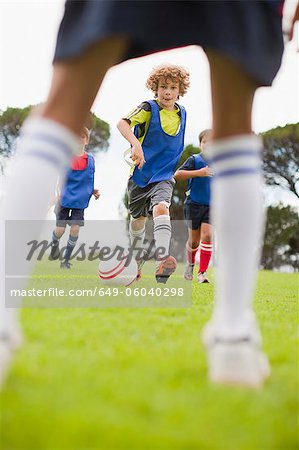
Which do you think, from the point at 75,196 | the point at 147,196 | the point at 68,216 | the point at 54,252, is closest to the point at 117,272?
the point at 147,196

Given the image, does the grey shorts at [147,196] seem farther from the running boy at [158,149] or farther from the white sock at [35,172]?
the white sock at [35,172]

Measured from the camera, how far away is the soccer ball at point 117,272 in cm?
504

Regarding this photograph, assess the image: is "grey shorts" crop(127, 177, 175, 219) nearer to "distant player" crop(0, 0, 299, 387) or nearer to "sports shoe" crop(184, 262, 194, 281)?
"sports shoe" crop(184, 262, 194, 281)

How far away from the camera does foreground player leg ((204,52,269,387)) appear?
4.54ft

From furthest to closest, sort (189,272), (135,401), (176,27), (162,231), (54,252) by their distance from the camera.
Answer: (54,252), (189,272), (162,231), (176,27), (135,401)

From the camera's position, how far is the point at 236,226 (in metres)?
1.40

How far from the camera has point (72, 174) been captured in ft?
27.2

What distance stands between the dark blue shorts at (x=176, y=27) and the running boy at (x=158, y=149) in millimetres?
3901

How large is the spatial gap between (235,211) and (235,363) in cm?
36

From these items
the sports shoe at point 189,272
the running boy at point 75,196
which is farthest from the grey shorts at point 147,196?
the running boy at point 75,196

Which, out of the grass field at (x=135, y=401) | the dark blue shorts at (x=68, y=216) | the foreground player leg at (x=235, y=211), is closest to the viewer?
the grass field at (x=135, y=401)

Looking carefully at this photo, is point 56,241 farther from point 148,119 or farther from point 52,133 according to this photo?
point 52,133

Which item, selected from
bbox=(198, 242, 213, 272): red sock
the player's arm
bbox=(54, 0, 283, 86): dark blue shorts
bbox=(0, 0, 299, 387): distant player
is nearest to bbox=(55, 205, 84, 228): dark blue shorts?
bbox=(198, 242, 213, 272): red sock

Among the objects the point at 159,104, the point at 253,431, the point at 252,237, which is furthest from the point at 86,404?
the point at 159,104
